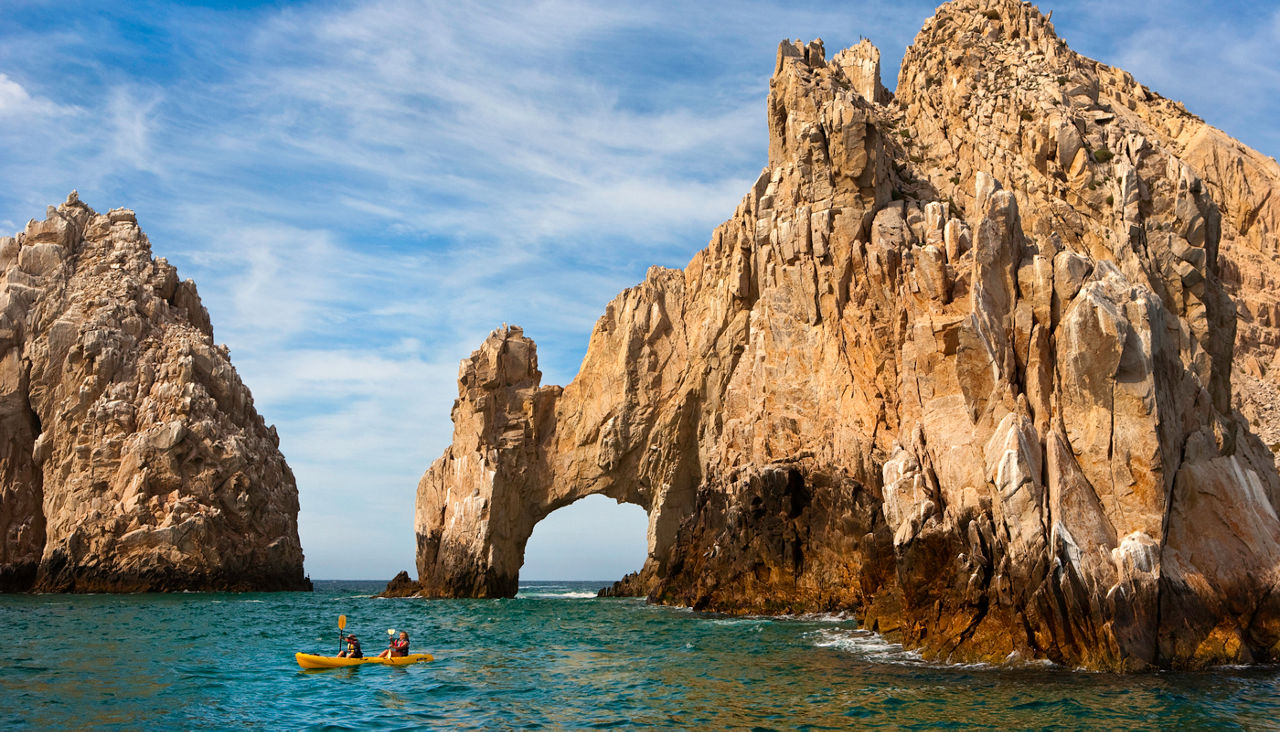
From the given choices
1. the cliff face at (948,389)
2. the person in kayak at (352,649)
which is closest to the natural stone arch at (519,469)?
the cliff face at (948,389)

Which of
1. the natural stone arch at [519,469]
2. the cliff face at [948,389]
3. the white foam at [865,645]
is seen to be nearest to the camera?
the cliff face at [948,389]

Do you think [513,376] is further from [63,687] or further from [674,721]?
[674,721]

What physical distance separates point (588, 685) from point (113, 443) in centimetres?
5201

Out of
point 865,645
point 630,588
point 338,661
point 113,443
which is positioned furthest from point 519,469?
point 865,645

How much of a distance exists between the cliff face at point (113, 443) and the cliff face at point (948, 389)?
17.2m

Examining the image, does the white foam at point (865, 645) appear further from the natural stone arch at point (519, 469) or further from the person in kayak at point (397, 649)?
the natural stone arch at point (519, 469)

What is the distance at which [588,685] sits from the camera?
23.2 metres

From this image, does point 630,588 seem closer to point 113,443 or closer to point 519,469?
point 519,469

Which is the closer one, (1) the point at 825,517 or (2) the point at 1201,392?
(2) the point at 1201,392

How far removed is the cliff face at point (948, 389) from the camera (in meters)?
23.8

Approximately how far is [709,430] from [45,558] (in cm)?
4438

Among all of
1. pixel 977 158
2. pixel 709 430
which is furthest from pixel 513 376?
pixel 977 158

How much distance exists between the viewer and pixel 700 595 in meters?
42.4

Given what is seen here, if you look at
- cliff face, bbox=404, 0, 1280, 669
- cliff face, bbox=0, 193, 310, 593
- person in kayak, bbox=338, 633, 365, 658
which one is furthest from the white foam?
cliff face, bbox=0, 193, 310, 593
